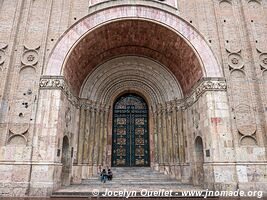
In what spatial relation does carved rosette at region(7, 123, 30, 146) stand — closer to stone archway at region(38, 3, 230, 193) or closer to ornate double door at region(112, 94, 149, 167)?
stone archway at region(38, 3, 230, 193)

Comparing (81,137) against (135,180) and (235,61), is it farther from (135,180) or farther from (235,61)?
(235,61)

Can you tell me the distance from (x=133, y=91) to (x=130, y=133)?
2.76 metres

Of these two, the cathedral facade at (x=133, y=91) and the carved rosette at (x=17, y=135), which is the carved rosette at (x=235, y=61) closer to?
the cathedral facade at (x=133, y=91)

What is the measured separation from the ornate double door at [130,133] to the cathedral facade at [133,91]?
6 centimetres

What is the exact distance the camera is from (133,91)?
45.2 ft

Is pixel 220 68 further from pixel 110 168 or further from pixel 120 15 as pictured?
pixel 110 168

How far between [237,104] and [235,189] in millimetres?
3485

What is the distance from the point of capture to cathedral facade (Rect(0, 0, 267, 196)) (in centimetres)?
848

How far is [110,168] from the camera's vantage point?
477 inches

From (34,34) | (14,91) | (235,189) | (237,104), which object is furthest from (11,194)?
(237,104)

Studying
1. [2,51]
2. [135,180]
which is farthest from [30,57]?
[135,180]

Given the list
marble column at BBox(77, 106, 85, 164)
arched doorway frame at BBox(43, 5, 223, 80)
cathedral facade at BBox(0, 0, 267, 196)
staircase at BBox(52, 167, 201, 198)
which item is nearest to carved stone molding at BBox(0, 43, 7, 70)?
cathedral facade at BBox(0, 0, 267, 196)

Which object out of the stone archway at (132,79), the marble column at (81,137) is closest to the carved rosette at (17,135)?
the stone archway at (132,79)

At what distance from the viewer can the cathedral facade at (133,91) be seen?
8.48 metres
